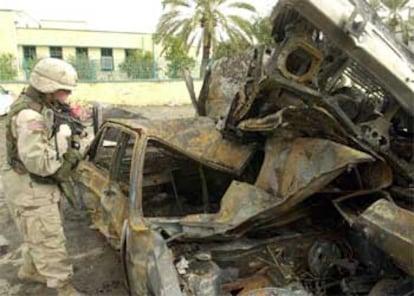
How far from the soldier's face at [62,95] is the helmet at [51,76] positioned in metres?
0.05

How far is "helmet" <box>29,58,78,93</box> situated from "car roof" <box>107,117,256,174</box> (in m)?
0.60

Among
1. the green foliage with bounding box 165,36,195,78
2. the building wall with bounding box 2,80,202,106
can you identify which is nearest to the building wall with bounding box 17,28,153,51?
the green foliage with bounding box 165,36,195,78

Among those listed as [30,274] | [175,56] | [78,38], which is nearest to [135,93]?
[175,56]

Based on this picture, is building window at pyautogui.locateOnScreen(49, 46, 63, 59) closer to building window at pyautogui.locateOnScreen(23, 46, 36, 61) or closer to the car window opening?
building window at pyautogui.locateOnScreen(23, 46, 36, 61)

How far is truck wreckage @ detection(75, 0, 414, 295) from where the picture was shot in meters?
2.14

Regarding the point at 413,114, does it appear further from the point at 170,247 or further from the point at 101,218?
the point at 101,218

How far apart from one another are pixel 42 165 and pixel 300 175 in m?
1.78

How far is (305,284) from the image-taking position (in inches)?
114

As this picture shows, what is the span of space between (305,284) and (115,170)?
170cm

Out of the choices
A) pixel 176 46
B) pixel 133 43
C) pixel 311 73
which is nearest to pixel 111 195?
pixel 311 73

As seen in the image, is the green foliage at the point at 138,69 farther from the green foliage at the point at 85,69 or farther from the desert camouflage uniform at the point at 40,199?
the desert camouflage uniform at the point at 40,199

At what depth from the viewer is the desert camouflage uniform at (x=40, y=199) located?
10.9 ft

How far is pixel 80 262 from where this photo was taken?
4.30 meters

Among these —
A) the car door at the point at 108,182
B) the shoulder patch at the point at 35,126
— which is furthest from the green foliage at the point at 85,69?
the shoulder patch at the point at 35,126
